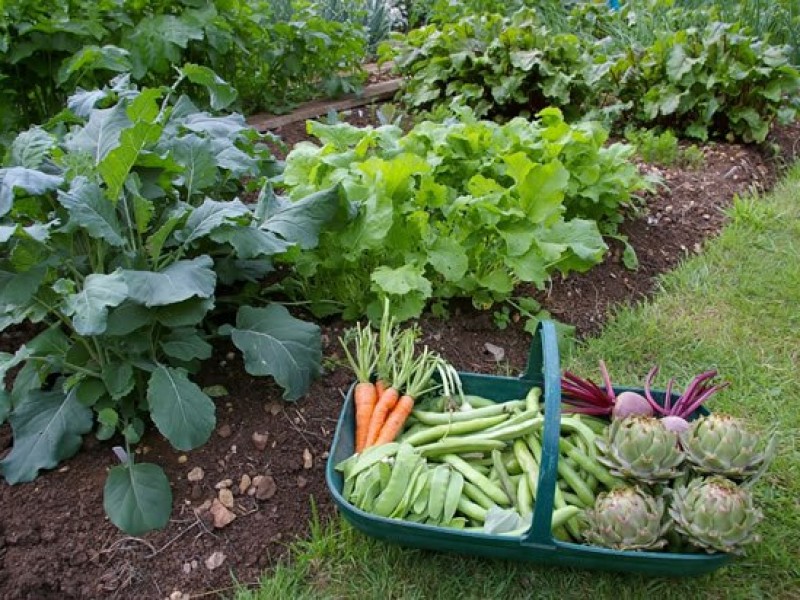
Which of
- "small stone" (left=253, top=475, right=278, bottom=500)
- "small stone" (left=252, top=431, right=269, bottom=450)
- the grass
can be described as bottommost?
"small stone" (left=253, top=475, right=278, bottom=500)

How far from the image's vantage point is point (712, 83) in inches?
182

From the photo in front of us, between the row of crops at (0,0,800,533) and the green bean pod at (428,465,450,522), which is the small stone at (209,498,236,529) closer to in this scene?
the row of crops at (0,0,800,533)

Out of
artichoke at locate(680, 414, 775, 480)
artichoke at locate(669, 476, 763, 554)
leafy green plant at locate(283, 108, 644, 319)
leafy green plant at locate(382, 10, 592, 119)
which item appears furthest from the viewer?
leafy green plant at locate(382, 10, 592, 119)

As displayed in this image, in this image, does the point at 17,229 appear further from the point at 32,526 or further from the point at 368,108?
the point at 368,108

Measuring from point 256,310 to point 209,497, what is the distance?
624 mm

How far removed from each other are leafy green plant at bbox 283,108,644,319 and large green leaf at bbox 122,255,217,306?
0.68 meters

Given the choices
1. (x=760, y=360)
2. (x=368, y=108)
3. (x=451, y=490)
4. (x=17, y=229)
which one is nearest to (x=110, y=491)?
(x=17, y=229)

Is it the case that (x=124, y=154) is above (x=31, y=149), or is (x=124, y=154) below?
above

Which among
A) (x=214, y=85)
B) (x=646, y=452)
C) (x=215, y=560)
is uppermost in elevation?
(x=214, y=85)

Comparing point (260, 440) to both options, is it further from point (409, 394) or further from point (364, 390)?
point (409, 394)

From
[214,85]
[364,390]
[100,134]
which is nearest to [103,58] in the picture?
[214,85]

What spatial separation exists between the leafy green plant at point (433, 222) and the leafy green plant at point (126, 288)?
0.30 metres

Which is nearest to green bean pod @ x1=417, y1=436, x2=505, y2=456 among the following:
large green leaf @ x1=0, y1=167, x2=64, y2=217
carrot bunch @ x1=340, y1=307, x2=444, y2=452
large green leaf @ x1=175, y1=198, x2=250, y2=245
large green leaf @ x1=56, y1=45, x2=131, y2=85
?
carrot bunch @ x1=340, y1=307, x2=444, y2=452

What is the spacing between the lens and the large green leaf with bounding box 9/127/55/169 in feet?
7.27
